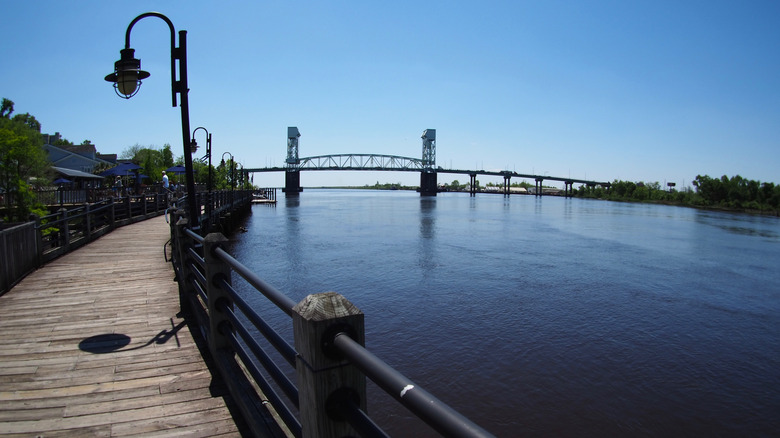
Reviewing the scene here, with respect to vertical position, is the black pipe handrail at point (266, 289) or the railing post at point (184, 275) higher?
the black pipe handrail at point (266, 289)

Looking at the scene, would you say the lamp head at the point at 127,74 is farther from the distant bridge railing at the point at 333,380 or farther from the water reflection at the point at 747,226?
the water reflection at the point at 747,226

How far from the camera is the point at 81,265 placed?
10312 mm

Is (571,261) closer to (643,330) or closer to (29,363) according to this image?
(643,330)

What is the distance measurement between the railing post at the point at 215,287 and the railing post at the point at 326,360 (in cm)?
261

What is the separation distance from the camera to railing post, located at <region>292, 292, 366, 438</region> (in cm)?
199

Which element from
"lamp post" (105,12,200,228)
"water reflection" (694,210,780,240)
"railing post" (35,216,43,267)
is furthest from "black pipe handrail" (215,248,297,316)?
"water reflection" (694,210,780,240)

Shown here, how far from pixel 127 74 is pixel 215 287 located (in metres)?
4.84

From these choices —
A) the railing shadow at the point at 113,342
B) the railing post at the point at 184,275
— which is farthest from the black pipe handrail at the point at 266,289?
the railing post at the point at 184,275

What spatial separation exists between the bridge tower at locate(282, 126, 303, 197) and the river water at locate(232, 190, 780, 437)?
459 feet

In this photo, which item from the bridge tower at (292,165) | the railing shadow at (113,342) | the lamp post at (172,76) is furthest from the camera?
the bridge tower at (292,165)

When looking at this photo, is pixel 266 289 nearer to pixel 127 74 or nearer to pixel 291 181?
pixel 127 74

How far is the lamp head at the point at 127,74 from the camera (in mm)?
7379

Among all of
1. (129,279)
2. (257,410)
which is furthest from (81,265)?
(257,410)

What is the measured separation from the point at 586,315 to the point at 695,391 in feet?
16.5
